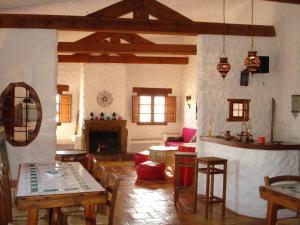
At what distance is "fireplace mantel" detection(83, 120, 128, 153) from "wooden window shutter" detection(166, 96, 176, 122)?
5.42 ft

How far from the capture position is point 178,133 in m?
12.4

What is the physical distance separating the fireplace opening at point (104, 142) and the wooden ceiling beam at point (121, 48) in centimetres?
320

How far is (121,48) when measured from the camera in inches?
364

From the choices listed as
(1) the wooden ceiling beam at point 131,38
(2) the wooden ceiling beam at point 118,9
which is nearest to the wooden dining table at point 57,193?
(2) the wooden ceiling beam at point 118,9

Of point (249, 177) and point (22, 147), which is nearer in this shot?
point (249, 177)

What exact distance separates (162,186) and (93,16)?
344 cm

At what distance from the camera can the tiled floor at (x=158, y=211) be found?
5.22 meters

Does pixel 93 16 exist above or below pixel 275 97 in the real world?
above

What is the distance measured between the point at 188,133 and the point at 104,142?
2562 millimetres

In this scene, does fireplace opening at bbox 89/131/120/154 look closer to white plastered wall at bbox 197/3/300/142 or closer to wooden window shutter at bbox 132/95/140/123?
wooden window shutter at bbox 132/95/140/123

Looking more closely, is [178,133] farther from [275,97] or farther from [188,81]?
[275,97]

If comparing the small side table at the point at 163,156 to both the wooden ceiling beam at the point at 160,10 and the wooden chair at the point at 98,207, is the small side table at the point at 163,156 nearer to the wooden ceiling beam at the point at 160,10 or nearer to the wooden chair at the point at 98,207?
the wooden ceiling beam at the point at 160,10

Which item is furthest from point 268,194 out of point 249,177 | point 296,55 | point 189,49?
point 189,49

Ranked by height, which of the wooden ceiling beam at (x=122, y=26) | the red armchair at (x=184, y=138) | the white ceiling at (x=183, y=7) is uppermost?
the white ceiling at (x=183, y=7)
